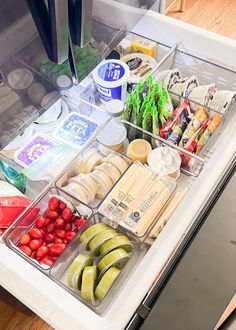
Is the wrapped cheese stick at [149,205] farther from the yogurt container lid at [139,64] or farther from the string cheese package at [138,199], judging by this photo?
the yogurt container lid at [139,64]

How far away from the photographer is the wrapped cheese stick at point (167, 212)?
861mm

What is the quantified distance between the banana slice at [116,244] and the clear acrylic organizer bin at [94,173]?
10cm

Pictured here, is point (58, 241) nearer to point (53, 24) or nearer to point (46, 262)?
point (46, 262)

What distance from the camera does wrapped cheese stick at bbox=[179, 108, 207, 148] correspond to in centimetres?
100

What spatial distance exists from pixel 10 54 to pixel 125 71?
1.51ft

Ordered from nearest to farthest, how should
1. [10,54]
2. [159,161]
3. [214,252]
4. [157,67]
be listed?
[10,54] → [214,252] → [159,161] → [157,67]

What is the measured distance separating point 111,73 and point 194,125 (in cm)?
28

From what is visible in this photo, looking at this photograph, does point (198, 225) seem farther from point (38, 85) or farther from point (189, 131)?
point (38, 85)

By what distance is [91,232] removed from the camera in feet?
2.77

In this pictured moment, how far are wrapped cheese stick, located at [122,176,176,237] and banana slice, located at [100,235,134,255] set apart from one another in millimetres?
32

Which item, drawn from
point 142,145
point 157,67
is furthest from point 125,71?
point 142,145

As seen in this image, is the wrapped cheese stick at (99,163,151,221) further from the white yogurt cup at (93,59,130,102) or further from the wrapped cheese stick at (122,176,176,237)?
the white yogurt cup at (93,59,130,102)

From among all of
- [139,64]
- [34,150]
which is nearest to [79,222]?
[34,150]

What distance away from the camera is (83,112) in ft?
3.54
